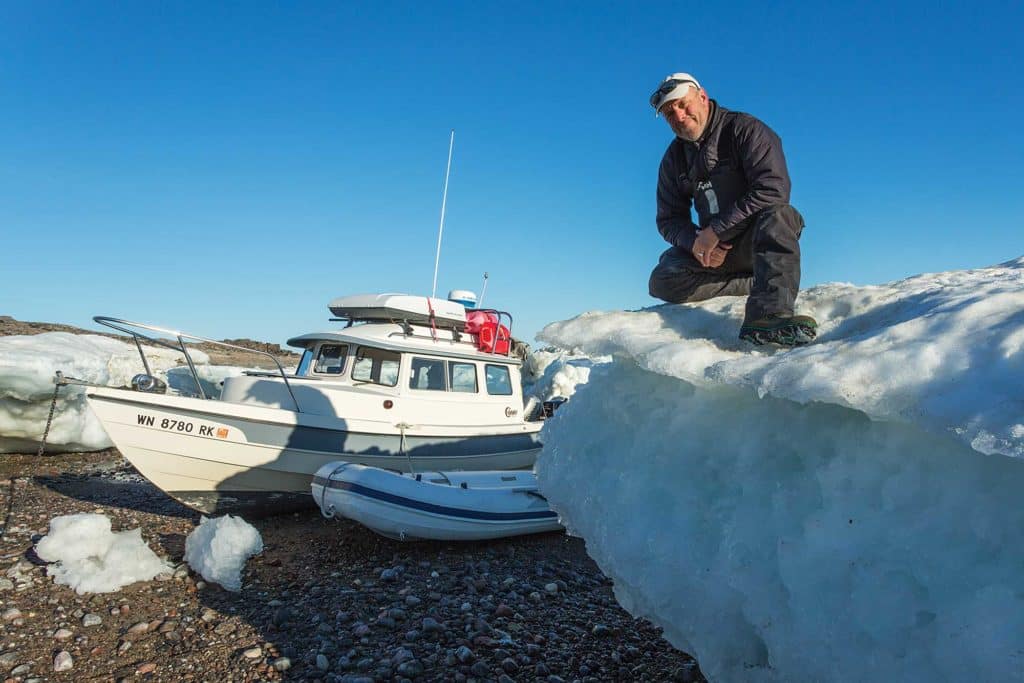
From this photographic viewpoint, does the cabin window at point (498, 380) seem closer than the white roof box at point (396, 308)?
No

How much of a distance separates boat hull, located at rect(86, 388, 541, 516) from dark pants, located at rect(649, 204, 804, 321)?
5.44 metres

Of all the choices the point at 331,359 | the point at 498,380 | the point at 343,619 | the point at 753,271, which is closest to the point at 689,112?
the point at 753,271

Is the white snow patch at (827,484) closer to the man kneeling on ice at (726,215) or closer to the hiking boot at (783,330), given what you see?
the hiking boot at (783,330)

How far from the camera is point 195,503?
8.65 m

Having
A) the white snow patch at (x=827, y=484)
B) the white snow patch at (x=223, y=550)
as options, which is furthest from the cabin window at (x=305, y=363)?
the white snow patch at (x=827, y=484)

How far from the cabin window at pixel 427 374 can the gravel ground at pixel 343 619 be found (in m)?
2.37

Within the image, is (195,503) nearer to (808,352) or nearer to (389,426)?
(389,426)

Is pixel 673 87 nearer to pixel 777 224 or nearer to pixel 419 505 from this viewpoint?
pixel 777 224

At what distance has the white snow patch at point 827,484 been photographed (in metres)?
1.80

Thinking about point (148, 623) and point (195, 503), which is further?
point (195, 503)

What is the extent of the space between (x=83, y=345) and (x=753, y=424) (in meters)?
15.8

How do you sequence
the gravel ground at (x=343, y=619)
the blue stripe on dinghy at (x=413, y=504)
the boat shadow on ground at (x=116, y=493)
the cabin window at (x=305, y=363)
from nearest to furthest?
the gravel ground at (x=343, y=619)
the blue stripe on dinghy at (x=413, y=504)
the boat shadow on ground at (x=116, y=493)
the cabin window at (x=305, y=363)

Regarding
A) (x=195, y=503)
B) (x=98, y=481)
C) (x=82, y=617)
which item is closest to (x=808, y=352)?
(x=82, y=617)

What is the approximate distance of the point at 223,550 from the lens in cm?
651
